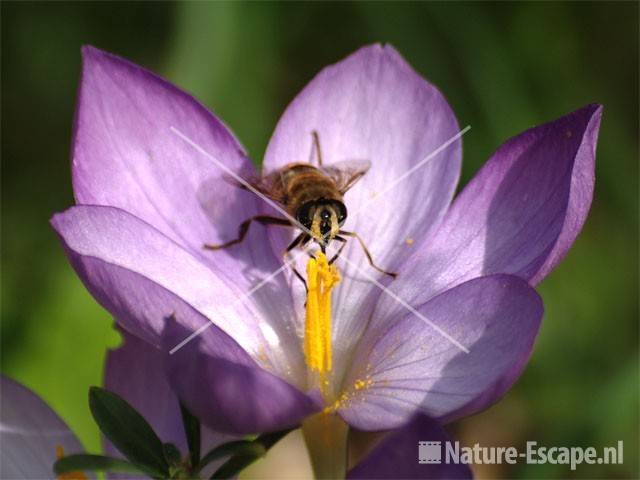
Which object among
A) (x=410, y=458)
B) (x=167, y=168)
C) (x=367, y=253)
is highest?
(x=167, y=168)

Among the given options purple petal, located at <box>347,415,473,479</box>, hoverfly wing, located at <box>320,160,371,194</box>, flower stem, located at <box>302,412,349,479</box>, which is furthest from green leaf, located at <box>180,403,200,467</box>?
hoverfly wing, located at <box>320,160,371,194</box>

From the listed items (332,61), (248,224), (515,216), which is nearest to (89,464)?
(248,224)

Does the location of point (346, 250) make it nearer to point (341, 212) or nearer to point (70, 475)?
point (341, 212)

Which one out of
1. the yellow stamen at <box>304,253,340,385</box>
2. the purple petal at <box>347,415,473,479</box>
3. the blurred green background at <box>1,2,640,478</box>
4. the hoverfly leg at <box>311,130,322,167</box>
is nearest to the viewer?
the purple petal at <box>347,415,473,479</box>

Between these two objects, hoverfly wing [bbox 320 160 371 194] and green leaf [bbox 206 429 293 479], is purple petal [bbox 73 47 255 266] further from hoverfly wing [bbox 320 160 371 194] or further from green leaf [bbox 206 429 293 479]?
green leaf [bbox 206 429 293 479]

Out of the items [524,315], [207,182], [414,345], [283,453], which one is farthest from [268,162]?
[283,453]
